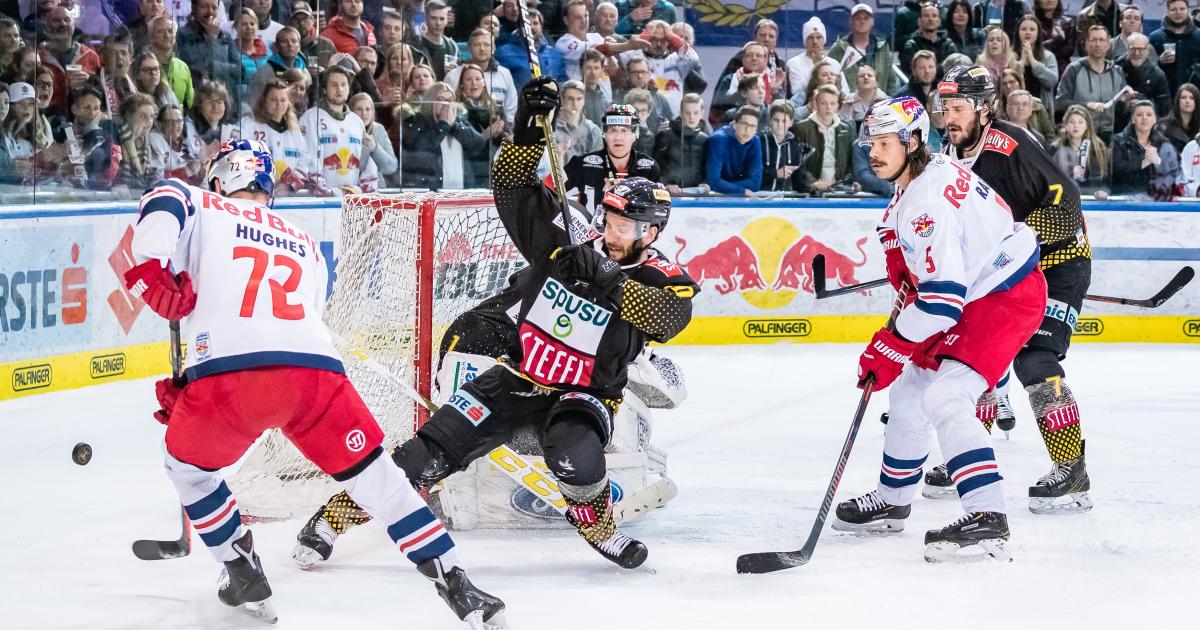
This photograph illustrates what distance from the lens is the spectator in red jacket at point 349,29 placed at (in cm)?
789

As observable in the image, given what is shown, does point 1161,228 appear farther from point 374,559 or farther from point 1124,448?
point 374,559

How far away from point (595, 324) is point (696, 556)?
28.1 inches

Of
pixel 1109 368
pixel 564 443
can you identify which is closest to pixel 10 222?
pixel 564 443

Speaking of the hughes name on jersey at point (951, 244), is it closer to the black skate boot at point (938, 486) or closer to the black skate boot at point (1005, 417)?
the black skate boot at point (938, 486)

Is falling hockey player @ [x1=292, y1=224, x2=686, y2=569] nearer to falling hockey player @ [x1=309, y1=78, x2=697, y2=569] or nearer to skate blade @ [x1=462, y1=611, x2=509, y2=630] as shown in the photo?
falling hockey player @ [x1=309, y1=78, x2=697, y2=569]

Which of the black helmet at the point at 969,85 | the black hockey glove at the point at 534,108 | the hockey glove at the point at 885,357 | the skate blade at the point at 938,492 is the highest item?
the black helmet at the point at 969,85

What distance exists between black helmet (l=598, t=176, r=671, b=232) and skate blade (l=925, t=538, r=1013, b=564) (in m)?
1.13

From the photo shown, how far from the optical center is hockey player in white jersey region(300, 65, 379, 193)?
7688mm

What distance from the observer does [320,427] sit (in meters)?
2.94

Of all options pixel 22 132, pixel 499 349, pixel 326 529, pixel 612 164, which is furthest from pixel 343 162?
pixel 326 529

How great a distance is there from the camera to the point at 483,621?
2.98 metres

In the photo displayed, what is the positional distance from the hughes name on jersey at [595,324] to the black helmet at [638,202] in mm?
130

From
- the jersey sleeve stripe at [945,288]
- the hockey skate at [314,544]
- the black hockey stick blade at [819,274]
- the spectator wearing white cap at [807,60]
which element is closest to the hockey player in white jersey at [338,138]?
the spectator wearing white cap at [807,60]

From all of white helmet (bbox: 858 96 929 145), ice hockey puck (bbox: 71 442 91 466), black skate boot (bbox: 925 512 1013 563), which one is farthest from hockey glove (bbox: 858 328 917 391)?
ice hockey puck (bbox: 71 442 91 466)
